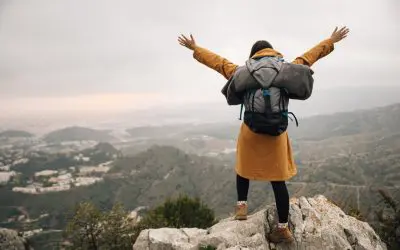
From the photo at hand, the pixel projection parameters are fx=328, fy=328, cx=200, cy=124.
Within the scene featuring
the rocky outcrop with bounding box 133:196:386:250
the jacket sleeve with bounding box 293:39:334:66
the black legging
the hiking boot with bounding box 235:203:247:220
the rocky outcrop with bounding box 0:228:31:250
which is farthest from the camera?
the rocky outcrop with bounding box 0:228:31:250

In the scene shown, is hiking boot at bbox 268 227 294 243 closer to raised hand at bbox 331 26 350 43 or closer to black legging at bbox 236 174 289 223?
black legging at bbox 236 174 289 223

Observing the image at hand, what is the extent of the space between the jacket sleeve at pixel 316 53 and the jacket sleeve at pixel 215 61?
151 cm

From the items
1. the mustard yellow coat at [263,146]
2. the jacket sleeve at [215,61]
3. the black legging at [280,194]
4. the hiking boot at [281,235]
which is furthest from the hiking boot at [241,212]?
the jacket sleeve at [215,61]

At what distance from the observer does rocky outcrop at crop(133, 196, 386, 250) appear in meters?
8.96

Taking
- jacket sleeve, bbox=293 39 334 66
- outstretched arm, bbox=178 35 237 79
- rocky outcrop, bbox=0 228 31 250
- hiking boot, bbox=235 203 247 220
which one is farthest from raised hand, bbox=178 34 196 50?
rocky outcrop, bbox=0 228 31 250

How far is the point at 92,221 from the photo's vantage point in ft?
123

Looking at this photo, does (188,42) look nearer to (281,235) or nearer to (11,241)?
(281,235)

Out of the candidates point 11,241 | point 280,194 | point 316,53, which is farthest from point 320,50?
point 11,241

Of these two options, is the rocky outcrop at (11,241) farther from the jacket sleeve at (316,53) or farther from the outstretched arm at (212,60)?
the jacket sleeve at (316,53)

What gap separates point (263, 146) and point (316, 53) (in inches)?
98.3

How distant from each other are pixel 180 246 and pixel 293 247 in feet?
10.6

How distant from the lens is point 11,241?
4500 centimetres

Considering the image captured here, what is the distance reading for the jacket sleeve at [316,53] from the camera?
7.52 m

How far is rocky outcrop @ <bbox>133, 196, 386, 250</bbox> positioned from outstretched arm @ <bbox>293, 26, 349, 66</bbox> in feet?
15.1
